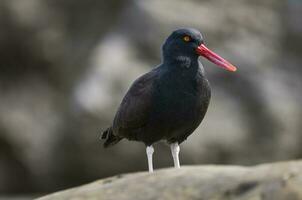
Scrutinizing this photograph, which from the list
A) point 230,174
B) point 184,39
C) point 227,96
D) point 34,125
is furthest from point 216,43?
point 230,174

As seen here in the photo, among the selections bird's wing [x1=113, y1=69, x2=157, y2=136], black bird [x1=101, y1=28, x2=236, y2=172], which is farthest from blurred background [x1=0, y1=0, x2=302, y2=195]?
black bird [x1=101, y1=28, x2=236, y2=172]

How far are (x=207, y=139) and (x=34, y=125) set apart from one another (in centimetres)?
419

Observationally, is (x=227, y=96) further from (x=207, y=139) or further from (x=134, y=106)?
(x=134, y=106)

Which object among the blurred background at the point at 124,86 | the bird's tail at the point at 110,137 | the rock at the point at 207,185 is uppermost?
the blurred background at the point at 124,86

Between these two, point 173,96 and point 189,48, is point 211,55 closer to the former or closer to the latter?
point 189,48

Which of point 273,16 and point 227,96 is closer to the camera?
point 227,96

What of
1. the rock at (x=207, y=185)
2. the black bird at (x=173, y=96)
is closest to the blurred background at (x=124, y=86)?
the black bird at (x=173, y=96)

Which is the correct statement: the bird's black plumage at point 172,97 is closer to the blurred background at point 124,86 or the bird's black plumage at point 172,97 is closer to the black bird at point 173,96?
the black bird at point 173,96

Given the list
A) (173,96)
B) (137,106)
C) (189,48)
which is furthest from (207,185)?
(189,48)

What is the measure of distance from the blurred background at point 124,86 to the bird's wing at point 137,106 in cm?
685

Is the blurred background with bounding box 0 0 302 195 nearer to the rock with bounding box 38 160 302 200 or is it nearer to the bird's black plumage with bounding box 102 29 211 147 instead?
the bird's black plumage with bounding box 102 29 211 147

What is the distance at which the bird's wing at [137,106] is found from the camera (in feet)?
30.4

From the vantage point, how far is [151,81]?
928cm

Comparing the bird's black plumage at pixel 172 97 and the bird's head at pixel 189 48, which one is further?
the bird's head at pixel 189 48
